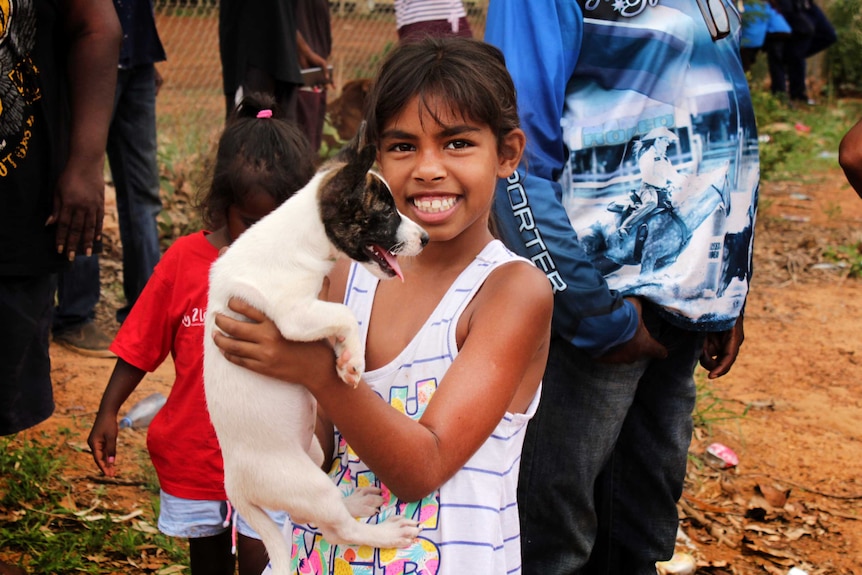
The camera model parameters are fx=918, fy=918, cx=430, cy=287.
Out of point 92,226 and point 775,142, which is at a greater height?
point 92,226

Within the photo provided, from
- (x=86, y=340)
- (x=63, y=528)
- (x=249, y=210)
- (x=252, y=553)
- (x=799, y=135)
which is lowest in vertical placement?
(x=799, y=135)

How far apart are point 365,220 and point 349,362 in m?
0.29

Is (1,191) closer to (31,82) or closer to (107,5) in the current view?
(31,82)

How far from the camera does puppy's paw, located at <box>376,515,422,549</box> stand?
6.14ft

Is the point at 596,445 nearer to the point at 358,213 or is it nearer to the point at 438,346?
the point at 438,346

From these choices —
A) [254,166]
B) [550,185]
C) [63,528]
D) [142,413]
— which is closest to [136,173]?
[142,413]

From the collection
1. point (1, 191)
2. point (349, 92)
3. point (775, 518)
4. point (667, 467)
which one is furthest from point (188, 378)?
point (349, 92)

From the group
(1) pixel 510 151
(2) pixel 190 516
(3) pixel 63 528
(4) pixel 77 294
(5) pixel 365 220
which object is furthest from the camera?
(4) pixel 77 294

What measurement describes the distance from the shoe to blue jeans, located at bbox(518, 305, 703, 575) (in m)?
3.42

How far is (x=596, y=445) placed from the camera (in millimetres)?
2666

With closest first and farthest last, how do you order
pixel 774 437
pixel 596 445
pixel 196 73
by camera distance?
pixel 596 445, pixel 774 437, pixel 196 73

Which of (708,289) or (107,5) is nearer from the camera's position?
(708,289)

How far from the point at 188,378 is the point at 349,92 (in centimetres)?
606

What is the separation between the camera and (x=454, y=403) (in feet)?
6.06
